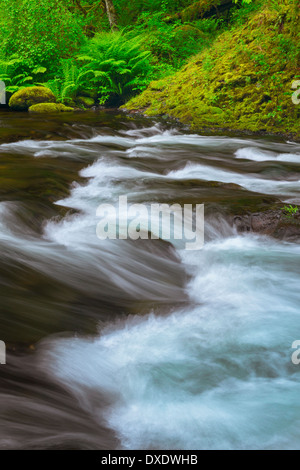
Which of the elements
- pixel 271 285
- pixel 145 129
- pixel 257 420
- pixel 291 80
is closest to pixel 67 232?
pixel 271 285

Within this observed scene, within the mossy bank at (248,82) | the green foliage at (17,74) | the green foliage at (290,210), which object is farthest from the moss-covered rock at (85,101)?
the green foliage at (290,210)

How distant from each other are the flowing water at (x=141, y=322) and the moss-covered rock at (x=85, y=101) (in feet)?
23.6

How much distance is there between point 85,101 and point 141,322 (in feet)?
35.7

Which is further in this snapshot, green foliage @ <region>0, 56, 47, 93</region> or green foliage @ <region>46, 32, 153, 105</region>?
green foliage @ <region>0, 56, 47, 93</region>

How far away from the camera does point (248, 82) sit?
923cm

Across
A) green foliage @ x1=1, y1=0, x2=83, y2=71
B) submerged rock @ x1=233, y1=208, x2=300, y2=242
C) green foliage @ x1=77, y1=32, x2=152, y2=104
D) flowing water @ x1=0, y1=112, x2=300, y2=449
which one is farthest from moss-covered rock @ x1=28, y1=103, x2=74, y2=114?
submerged rock @ x1=233, y1=208, x2=300, y2=242

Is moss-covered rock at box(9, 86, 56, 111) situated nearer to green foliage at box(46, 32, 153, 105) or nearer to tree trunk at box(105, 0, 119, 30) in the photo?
green foliage at box(46, 32, 153, 105)

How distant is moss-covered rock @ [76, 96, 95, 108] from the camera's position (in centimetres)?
1259

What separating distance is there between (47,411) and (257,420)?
107 centimetres

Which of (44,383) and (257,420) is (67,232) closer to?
(44,383)
